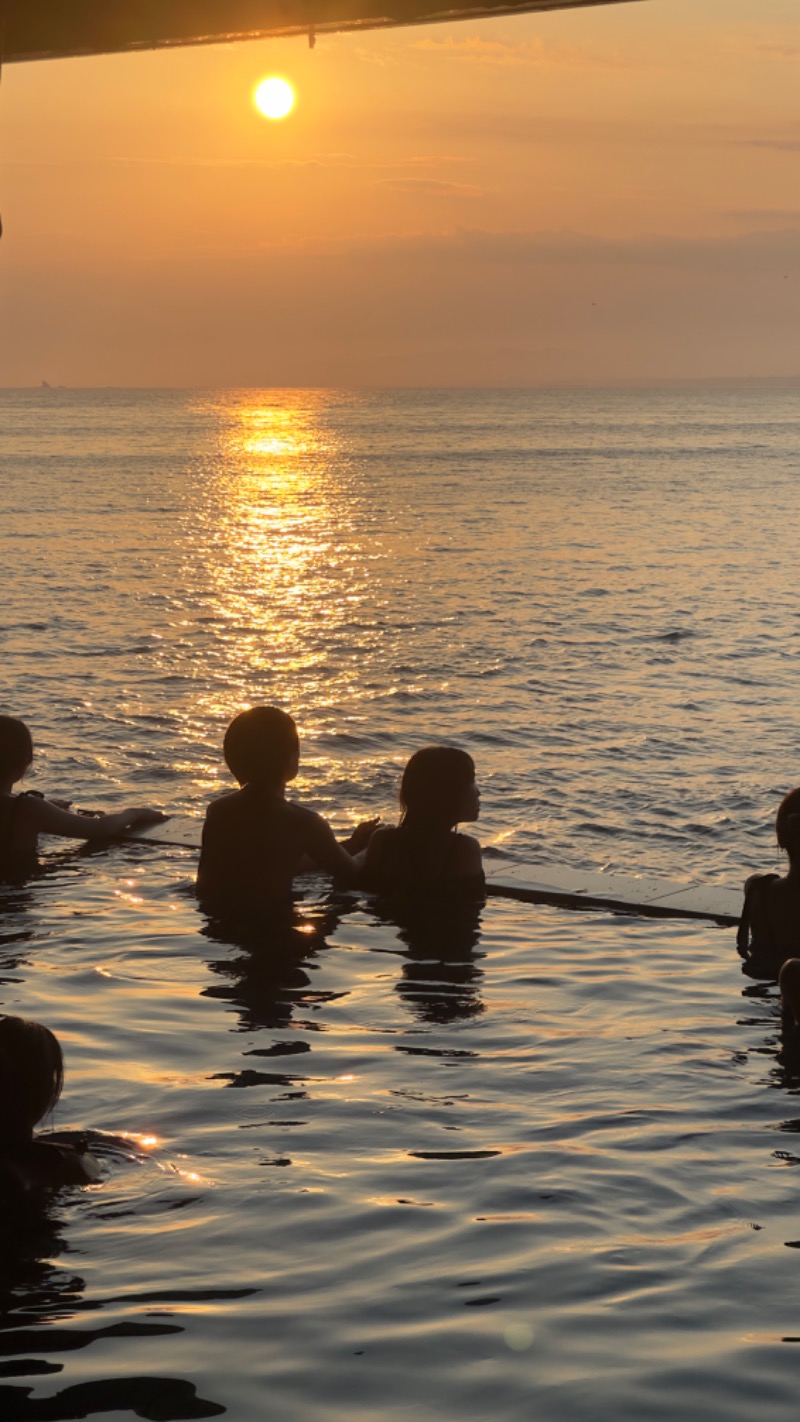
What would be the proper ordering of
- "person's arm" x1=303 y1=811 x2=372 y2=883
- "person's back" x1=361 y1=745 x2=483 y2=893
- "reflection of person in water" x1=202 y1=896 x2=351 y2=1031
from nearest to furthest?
"reflection of person in water" x1=202 y1=896 x2=351 y2=1031 → "person's back" x1=361 y1=745 x2=483 y2=893 → "person's arm" x1=303 y1=811 x2=372 y2=883

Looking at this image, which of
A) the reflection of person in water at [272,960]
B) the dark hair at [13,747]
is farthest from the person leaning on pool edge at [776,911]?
the dark hair at [13,747]

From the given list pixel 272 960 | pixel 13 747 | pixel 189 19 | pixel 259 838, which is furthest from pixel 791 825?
pixel 189 19

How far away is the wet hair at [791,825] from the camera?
707cm

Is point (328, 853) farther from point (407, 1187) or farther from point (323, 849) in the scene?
point (407, 1187)

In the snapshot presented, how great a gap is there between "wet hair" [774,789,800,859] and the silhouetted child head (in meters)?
1.71

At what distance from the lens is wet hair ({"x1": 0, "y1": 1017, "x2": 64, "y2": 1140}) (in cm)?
470

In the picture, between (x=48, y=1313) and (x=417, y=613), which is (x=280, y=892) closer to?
(x=48, y=1313)

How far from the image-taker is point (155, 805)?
15148 millimetres

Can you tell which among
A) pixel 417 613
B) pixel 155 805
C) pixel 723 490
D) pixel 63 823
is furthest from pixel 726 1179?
pixel 723 490

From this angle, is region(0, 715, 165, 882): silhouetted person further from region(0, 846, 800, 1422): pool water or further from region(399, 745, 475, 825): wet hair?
region(399, 745, 475, 825): wet hair

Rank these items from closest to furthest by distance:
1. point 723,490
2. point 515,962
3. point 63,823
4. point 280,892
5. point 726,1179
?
point 726,1179
point 515,962
point 280,892
point 63,823
point 723,490

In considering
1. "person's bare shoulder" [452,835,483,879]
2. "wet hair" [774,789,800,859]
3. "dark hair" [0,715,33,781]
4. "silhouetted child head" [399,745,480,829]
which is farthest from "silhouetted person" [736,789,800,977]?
"dark hair" [0,715,33,781]

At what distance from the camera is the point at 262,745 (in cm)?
831

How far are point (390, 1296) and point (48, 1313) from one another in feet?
3.02
